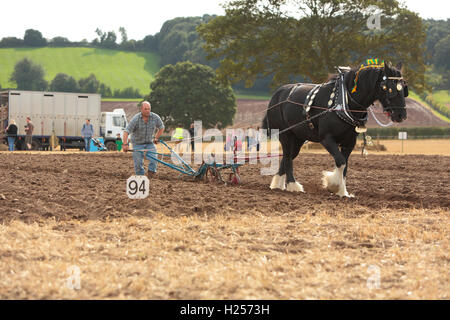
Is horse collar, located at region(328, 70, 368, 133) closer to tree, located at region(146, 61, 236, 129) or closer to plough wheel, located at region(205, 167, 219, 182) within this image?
plough wheel, located at region(205, 167, 219, 182)

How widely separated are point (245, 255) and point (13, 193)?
19.4ft

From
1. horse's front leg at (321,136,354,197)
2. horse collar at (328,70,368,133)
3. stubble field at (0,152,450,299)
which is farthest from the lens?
horse's front leg at (321,136,354,197)

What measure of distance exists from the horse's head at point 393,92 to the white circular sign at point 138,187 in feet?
14.4

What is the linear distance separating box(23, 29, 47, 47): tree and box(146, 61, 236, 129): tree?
87.5 metres

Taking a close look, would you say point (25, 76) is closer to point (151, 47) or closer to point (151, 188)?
point (151, 47)

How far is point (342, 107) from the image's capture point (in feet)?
32.8

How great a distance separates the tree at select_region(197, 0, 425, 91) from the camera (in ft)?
117

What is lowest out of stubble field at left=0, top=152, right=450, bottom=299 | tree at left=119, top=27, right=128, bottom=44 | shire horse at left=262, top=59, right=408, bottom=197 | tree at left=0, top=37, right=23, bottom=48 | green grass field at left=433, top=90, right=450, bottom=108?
stubble field at left=0, top=152, right=450, bottom=299

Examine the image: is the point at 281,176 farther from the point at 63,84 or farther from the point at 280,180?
the point at 63,84

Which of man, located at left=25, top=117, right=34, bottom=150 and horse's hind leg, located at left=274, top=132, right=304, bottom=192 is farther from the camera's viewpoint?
man, located at left=25, top=117, right=34, bottom=150

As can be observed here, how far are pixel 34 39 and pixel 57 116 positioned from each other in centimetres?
12193

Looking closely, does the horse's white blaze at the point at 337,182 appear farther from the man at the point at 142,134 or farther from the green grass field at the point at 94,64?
the green grass field at the point at 94,64

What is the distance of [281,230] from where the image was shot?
706 cm

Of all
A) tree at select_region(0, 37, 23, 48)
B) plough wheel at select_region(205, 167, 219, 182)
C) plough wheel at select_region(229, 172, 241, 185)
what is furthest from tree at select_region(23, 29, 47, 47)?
plough wheel at select_region(229, 172, 241, 185)
